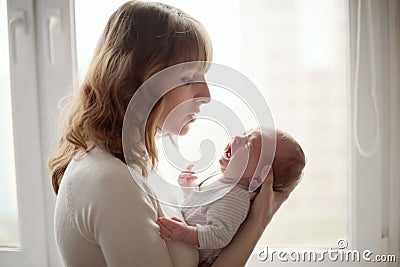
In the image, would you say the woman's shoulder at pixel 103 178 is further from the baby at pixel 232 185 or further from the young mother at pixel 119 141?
the baby at pixel 232 185

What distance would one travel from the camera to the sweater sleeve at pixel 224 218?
1.09 m

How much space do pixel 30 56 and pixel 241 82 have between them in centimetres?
67

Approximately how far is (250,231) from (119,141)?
0.33 metres

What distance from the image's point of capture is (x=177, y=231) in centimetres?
103

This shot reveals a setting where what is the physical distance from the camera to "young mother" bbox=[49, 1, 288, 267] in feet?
3.11

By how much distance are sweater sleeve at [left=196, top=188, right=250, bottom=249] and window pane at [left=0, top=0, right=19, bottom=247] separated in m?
0.74

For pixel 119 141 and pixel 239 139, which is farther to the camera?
pixel 239 139

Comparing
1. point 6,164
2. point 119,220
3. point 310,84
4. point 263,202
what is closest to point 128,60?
point 119,220

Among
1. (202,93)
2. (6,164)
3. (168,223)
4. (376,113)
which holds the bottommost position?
(6,164)

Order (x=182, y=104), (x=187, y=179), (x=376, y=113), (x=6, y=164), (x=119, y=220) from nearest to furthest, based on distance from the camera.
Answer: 1. (x=119, y=220)
2. (x=182, y=104)
3. (x=187, y=179)
4. (x=376, y=113)
5. (x=6, y=164)

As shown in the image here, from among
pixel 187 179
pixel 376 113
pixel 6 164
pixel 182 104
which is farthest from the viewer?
pixel 6 164

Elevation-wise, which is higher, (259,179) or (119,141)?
(119,141)

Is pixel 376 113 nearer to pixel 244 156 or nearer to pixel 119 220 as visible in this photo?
pixel 244 156

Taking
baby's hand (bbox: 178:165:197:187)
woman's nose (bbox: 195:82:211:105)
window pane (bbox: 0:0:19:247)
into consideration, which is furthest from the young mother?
window pane (bbox: 0:0:19:247)
